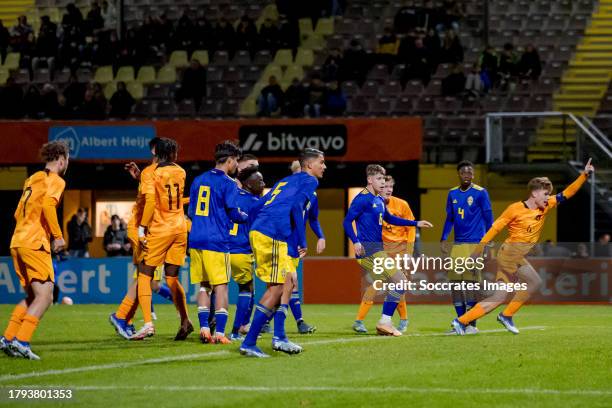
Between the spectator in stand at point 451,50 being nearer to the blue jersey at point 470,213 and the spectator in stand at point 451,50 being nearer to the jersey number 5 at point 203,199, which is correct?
the blue jersey at point 470,213

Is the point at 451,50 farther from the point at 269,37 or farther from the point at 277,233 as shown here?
the point at 277,233

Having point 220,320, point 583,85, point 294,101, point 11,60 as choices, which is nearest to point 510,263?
point 220,320

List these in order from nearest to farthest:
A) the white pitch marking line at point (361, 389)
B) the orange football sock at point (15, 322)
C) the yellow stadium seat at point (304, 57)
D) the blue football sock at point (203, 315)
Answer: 1. the white pitch marking line at point (361, 389)
2. the orange football sock at point (15, 322)
3. the blue football sock at point (203, 315)
4. the yellow stadium seat at point (304, 57)

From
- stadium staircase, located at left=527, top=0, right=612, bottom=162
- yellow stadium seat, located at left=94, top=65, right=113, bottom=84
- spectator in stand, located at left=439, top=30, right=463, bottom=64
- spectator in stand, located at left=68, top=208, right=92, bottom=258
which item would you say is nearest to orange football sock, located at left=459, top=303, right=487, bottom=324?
stadium staircase, located at left=527, top=0, right=612, bottom=162

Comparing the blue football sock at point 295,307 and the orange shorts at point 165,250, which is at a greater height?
the orange shorts at point 165,250

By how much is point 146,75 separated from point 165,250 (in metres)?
18.3

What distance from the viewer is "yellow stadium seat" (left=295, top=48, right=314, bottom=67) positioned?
30.6 m

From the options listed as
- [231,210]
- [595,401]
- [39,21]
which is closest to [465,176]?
[231,210]

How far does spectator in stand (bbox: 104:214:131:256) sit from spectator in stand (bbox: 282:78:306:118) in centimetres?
464

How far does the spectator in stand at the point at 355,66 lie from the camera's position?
95.5 feet

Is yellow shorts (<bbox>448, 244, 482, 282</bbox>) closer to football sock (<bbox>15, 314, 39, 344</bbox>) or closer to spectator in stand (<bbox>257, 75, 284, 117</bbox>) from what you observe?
football sock (<bbox>15, 314, 39, 344</bbox>)

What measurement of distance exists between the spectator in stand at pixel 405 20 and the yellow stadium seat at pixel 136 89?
22.2 feet

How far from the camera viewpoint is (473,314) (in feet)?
47.0

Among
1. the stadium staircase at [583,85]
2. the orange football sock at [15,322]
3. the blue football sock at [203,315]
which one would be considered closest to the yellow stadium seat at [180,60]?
the stadium staircase at [583,85]
